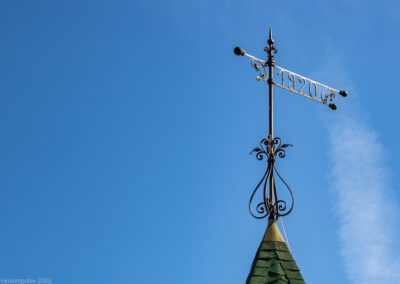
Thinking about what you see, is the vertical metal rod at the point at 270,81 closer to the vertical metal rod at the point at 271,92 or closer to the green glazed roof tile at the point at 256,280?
the vertical metal rod at the point at 271,92

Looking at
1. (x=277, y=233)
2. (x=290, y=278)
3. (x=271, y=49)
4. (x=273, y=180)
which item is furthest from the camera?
(x=271, y=49)

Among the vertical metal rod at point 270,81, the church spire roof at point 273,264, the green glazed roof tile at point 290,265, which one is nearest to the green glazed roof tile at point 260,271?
the church spire roof at point 273,264

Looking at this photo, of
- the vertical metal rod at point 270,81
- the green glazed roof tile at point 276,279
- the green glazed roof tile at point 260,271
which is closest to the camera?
the green glazed roof tile at point 276,279

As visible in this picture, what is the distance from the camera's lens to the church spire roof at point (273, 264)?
5.24 metres

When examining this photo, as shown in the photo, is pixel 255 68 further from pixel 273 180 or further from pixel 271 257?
pixel 271 257

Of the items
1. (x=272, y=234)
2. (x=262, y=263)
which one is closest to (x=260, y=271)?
(x=262, y=263)

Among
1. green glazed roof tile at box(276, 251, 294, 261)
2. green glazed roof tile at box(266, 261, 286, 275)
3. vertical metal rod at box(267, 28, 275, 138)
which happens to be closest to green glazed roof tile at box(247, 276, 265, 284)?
green glazed roof tile at box(266, 261, 286, 275)

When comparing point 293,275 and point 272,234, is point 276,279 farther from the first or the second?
point 272,234

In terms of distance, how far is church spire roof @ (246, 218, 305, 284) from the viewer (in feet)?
17.2

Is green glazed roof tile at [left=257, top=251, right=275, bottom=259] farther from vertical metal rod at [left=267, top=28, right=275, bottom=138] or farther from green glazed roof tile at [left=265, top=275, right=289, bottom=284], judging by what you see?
vertical metal rod at [left=267, top=28, right=275, bottom=138]

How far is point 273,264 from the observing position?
5426 millimetres

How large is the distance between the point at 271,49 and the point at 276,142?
1538 millimetres

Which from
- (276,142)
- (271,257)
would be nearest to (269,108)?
(276,142)

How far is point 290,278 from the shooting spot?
5234mm
